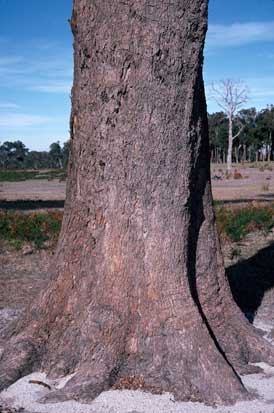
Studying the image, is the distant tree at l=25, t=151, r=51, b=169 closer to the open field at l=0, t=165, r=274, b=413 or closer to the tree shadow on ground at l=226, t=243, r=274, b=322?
the open field at l=0, t=165, r=274, b=413

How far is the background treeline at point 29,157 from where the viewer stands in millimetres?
109312

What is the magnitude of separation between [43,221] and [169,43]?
32.7ft

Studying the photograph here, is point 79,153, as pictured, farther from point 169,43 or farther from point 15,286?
point 15,286

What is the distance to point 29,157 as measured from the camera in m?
117

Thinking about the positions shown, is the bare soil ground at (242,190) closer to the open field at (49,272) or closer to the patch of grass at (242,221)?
the patch of grass at (242,221)

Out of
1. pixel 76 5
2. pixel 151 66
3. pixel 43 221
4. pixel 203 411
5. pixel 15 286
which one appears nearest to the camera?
pixel 203 411

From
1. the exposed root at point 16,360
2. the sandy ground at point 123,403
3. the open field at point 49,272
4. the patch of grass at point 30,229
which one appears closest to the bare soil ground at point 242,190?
the open field at point 49,272

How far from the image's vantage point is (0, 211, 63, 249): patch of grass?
12570 millimetres

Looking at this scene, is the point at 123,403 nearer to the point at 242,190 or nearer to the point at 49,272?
the point at 49,272

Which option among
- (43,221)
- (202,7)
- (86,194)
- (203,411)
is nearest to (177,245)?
(86,194)

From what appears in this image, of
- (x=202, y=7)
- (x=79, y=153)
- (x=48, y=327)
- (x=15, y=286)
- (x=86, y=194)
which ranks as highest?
(x=202, y=7)

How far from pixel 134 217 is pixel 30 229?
8640 millimetres

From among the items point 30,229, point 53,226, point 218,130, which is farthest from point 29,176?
point 30,229

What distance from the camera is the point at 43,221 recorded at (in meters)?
14.5
